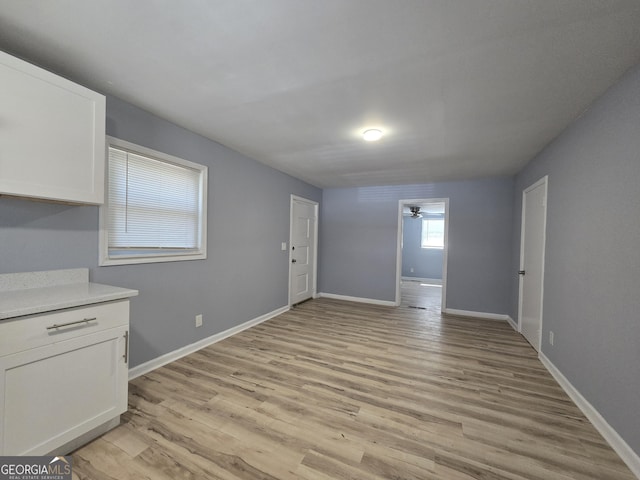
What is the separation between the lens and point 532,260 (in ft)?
10.8

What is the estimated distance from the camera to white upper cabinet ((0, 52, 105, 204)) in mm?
1424

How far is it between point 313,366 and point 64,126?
274cm

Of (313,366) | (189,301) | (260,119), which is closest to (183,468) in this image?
(313,366)

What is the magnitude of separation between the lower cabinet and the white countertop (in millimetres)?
49

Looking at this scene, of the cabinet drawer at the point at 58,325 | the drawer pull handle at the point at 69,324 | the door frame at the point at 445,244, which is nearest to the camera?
the cabinet drawer at the point at 58,325

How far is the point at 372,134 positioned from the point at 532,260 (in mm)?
2617

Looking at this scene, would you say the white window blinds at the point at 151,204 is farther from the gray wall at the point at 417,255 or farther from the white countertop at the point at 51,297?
the gray wall at the point at 417,255

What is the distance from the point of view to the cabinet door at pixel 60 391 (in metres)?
1.26

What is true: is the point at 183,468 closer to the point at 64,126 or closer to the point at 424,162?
the point at 64,126

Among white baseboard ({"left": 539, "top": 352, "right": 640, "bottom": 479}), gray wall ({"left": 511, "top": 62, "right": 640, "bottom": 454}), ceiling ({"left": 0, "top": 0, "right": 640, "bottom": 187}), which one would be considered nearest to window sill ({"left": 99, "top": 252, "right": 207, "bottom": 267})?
ceiling ({"left": 0, "top": 0, "right": 640, "bottom": 187})

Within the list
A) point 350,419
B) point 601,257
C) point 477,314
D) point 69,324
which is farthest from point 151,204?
point 477,314

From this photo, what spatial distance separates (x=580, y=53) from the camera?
4.91 feet

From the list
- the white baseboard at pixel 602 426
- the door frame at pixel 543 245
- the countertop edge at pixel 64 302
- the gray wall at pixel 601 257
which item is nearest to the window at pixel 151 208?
the countertop edge at pixel 64 302

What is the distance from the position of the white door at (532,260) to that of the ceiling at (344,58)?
881mm
